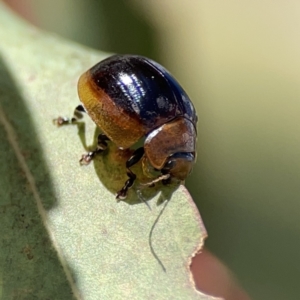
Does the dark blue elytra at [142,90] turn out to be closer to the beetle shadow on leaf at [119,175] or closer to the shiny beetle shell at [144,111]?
the shiny beetle shell at [144,111]

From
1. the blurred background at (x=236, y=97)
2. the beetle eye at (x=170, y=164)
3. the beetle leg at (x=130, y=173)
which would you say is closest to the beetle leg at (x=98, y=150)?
the beetle leg at (x=130, y=173)

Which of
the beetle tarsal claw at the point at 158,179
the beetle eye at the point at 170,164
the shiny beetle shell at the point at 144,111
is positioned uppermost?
the shiny beetle shell at the point at 144,111

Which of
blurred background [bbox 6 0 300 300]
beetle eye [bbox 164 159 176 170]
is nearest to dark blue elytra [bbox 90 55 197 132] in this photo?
beetle eye [bbox 164 159 176 170]

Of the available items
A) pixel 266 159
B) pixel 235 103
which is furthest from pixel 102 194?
pixel 235 103

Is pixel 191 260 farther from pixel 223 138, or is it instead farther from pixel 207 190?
pixel 223 138

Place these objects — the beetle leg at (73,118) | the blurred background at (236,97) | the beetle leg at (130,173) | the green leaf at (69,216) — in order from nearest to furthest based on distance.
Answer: the green leaf at (69,216) < the beetle leg at (130,173) < the beetle leg at (73,118) < the blurred background at (236,97)

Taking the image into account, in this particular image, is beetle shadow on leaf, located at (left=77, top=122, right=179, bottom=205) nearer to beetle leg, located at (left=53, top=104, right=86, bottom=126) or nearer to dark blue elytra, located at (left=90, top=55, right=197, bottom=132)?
beetle leg, located at (left=53, top=104, right=86, bottom=126)
